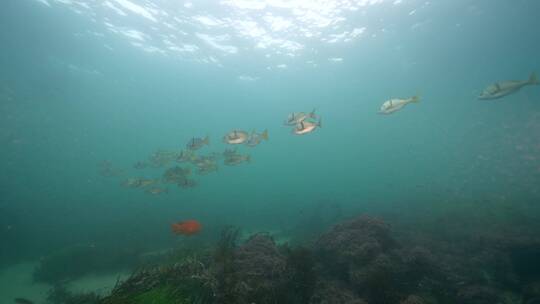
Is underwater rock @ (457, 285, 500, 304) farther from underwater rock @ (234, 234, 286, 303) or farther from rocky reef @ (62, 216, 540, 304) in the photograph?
underwater rock @ (234, 234, 286, 303)

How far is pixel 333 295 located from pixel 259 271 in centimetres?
183

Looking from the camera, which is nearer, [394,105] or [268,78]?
[394,105]

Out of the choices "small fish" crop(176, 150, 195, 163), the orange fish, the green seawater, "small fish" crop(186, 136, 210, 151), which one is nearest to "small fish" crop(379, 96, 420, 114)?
the green seawater

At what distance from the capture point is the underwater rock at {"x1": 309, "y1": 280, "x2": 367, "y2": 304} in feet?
20.5

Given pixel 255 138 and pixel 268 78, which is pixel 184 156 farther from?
pixel 268 78

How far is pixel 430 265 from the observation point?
7652 millimetres

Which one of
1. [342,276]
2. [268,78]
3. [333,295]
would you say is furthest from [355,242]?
[268,78]

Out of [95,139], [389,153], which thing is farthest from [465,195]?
[389,153]

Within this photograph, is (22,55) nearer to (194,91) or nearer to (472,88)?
(194,91)

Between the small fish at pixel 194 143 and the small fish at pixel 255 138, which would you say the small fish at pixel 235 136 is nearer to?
the small fish at pixel 255 138

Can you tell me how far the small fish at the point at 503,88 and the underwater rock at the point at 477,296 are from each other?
5.03 meters

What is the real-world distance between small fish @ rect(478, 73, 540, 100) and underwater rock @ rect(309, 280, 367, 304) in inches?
250

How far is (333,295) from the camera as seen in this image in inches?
259

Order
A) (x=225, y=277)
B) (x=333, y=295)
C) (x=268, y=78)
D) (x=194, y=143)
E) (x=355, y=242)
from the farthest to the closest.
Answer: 1. (x=268, y=78)
2. (x=194, y=143)
3. (x=355, y=242)
4. (x=333, y=295)
5. (x=225, y=277)
